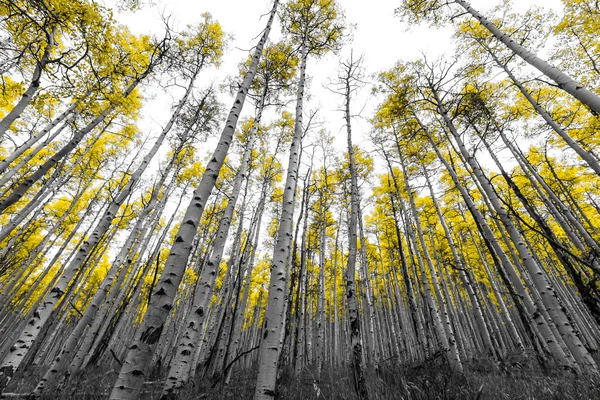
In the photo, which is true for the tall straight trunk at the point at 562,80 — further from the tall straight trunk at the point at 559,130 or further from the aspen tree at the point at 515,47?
the tall straight trunk at the point at 559,130

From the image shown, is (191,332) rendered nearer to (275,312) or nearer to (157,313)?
(275,312)

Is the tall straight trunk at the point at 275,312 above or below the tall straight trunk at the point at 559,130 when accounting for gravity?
below

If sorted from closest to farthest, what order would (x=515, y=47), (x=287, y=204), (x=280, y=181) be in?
(x=287, y=204) → (x=515, y=47) → (x=280, y=181)

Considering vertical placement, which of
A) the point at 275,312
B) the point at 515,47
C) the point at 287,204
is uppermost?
the point at 515,47

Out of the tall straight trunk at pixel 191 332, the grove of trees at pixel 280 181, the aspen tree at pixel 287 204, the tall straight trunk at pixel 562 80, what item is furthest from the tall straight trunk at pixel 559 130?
the tall straight trunk at pixel 191 332

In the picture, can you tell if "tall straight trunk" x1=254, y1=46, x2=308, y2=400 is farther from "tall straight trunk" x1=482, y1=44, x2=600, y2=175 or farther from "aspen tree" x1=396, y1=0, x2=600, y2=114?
"tall straight trunk" x1=482, y1=44, x2=600, y2=175

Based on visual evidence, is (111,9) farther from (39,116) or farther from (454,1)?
(454,1)

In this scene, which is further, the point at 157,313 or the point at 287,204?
the point at 287,204

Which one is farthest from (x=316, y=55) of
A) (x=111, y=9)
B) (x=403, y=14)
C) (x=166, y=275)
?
(x=166, y=275)

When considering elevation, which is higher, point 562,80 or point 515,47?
point 515,47

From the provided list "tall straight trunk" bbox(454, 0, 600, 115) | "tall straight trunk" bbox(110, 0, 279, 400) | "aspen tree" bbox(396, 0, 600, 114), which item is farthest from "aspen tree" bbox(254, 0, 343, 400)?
"tall straight trunk" bbox(454, 0, 600, 115)

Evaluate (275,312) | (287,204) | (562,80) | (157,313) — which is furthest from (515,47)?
(157,313)

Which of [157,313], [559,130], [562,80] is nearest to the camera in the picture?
[157,313]

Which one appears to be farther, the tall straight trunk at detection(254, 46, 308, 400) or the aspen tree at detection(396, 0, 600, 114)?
the aspen tree at detection(396, 0, 600, 114)
